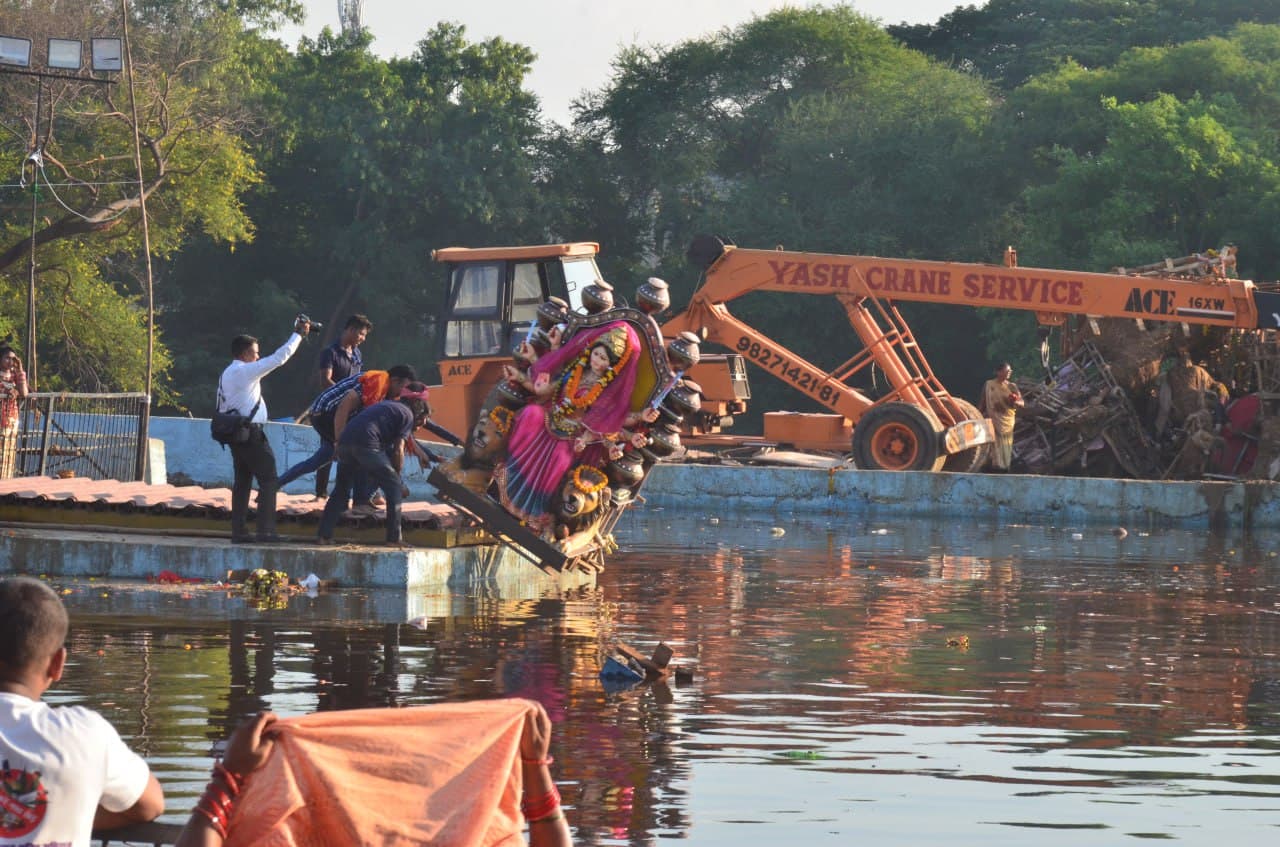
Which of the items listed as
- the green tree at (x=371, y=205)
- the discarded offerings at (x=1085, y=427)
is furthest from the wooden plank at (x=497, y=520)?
the green tree at (x=371, y=205)

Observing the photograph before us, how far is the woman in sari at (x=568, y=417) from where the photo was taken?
15.4 metres

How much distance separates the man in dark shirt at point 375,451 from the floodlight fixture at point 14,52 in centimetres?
1199

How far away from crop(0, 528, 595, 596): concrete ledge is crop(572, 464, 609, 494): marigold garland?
128 cm

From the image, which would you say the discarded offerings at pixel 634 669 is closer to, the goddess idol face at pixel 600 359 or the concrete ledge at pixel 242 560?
the goddess idol face at pixel 600 359

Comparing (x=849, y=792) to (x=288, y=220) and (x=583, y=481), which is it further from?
(x=288, y=220)

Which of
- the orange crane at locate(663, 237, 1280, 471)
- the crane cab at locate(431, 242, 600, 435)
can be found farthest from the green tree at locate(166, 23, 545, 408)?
the crane cab at locate(431, 242, 600, 435)

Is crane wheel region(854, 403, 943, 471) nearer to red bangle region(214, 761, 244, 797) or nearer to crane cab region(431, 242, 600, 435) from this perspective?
crane cab region(431, 242, 600, 435)

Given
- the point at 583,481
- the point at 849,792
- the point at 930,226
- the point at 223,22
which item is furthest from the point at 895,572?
the point at 223,22

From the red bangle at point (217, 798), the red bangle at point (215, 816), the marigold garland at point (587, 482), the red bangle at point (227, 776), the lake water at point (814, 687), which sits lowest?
the lake water at point (814, 687)

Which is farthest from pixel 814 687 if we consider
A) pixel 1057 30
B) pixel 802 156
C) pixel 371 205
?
pixel 1057 30

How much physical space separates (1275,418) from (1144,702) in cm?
1732

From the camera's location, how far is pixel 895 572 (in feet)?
61.8

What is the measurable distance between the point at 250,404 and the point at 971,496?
43.8 feet

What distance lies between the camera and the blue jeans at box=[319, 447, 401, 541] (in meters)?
15.2
